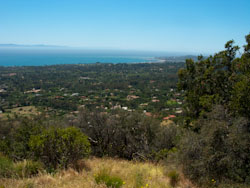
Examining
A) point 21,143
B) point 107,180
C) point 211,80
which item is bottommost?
point 21,143

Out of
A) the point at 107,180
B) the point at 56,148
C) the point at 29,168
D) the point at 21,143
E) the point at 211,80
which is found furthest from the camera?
the point at 211,80

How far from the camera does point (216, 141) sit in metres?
3.92

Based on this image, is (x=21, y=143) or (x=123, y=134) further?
(x=123, y=134)

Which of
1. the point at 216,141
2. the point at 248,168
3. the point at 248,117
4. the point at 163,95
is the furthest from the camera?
the point at 163,95

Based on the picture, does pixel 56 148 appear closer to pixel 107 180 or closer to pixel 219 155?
pixel 107 180

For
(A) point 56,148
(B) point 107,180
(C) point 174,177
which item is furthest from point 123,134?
(B) point 107,180

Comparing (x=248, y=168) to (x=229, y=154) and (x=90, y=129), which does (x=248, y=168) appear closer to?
(x=229, y=154)

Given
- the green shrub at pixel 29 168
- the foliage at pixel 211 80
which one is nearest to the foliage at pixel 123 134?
the foliage at pixel 211 80

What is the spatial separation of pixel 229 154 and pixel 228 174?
38 cm

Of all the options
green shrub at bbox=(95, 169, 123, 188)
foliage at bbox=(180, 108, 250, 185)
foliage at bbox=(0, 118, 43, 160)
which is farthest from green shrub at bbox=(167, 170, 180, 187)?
foliage at bbox=(0, 118, 43, 160)

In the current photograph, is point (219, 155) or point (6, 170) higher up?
point (219, 155)

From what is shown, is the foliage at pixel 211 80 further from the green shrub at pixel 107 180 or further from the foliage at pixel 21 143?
the foliage at pixel 21 143

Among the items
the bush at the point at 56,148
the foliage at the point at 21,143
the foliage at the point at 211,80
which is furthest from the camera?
the foliage at the point at 211,80

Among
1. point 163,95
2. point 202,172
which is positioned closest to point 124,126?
point 202,172
